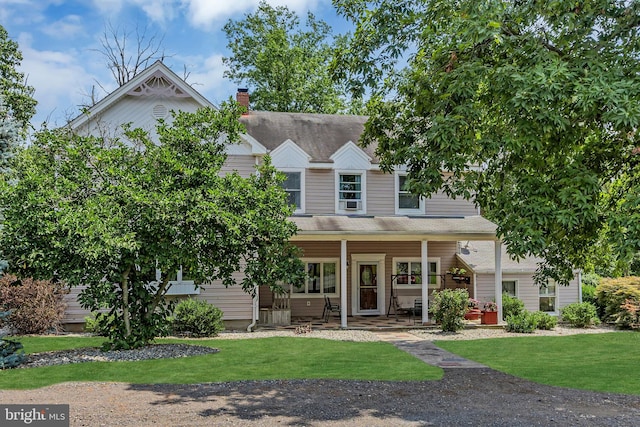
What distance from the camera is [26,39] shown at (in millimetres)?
27625

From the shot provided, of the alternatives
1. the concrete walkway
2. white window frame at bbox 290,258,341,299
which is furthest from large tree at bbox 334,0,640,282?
white window frame at bbox 290,258,341,299

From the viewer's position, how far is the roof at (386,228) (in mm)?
17391

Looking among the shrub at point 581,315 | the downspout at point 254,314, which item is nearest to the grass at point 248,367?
the downspout at point 254,314

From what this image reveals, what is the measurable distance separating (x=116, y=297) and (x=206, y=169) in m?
3.39

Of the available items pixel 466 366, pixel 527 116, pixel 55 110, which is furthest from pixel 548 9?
pixel 55 110

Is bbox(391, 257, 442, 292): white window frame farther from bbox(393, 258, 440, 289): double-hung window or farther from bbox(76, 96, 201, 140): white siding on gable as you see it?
bbox(76, 96, 201, 140): white siding on gable

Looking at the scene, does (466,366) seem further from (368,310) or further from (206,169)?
(368,310)

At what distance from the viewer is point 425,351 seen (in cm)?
1362

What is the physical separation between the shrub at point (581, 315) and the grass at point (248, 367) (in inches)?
342

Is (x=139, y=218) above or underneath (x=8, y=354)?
above

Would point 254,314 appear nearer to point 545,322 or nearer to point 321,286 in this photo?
point 321,286

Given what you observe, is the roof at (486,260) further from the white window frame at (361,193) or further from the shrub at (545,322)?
the white window frame at (361,193)

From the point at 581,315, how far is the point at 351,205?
8.82m

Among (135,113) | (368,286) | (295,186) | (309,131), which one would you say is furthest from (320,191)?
(135,113)
